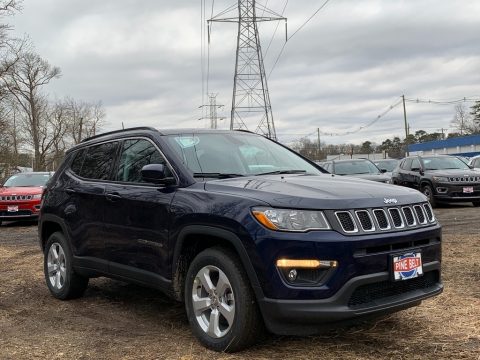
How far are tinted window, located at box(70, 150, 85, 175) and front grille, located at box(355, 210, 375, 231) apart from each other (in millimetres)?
3556

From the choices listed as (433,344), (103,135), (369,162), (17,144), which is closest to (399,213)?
(433,344)

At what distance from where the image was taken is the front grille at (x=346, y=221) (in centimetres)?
377

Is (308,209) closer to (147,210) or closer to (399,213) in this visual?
(399,213)

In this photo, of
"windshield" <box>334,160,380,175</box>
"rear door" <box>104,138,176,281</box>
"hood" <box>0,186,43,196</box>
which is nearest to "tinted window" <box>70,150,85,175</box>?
"rear door" <box>104,138,176,281</box>

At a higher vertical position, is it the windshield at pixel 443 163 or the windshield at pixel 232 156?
the windshield at pixel 232 156

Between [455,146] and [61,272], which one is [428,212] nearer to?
[61,272]

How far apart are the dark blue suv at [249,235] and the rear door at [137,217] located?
0.01 metres

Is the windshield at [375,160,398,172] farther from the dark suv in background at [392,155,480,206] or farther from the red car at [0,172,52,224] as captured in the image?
the red car at [0,172,52,224]

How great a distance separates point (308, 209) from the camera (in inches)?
149

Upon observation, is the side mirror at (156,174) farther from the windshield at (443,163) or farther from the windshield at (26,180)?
the windshield at (443,163)

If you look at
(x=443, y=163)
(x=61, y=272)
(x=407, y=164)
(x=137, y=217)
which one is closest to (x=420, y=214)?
(x=137, y=217)

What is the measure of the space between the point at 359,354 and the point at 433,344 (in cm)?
64

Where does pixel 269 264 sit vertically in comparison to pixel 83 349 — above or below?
above

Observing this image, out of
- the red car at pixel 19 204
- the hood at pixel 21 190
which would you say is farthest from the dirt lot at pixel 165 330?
the hood at pixel 21 190
